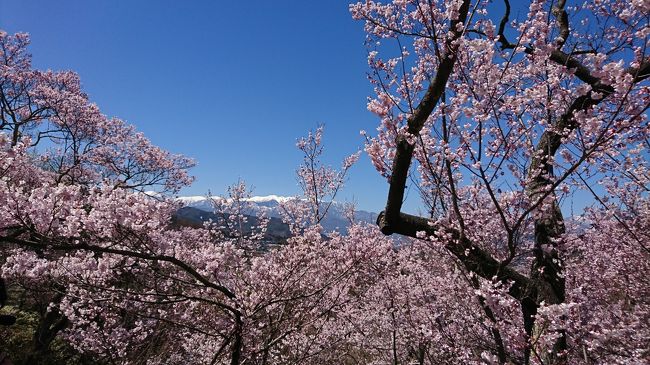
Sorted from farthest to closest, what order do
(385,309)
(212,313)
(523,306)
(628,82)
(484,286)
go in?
(385,309) < (212,313) < (523,306) < (484,286) < (628,82)

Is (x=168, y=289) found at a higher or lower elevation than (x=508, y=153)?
lower

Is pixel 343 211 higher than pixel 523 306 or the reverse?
higher

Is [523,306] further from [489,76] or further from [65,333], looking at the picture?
[65,333]

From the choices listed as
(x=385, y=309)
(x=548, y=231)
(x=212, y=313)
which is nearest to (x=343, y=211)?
(x=385, y=309)

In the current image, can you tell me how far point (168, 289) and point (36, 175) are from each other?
12.7 metres

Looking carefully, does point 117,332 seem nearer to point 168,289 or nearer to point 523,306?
point 168,289

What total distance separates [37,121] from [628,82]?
17.9 meters

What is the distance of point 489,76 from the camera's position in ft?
8.91

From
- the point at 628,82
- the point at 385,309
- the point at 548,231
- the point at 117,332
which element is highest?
the point at 628,82

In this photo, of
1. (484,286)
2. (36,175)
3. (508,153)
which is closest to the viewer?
(484,286)

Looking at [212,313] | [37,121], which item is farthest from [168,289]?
[37,121]

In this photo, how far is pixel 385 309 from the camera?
417 inches

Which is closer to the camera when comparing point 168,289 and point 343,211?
point 168,289

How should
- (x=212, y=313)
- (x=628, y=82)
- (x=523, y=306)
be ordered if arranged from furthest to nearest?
(x=212, y=313), (x=523, y=306), (x=628, y=82)
